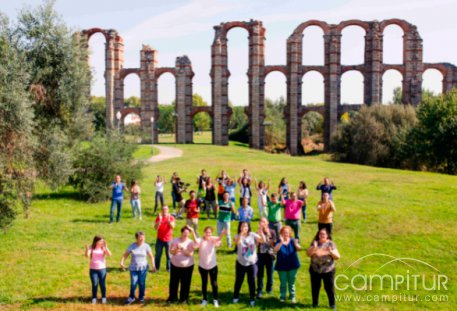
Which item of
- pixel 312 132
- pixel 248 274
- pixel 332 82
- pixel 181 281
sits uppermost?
pixel 332 82

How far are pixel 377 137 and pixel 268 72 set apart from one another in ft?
60.3

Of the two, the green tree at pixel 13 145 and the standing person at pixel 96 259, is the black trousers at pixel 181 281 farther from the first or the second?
the green tree at pixel 13 145

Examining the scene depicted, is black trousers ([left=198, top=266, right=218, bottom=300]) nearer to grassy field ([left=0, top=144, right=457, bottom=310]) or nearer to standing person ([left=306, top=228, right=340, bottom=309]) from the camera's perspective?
grassy field ([left=0, top=144, right=457, bottom=310])

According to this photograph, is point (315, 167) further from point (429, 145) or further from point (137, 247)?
point (137, 247)

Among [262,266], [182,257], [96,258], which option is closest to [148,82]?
[96,258]

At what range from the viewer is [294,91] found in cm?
5900

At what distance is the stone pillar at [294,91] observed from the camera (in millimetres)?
58938

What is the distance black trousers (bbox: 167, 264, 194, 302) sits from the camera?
11234 mm

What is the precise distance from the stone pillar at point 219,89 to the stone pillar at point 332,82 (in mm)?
11892

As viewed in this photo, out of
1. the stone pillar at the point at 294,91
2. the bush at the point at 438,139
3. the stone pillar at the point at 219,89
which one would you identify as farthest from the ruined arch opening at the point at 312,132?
the bush at the point at 438,139

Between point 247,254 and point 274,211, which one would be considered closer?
point 247,254

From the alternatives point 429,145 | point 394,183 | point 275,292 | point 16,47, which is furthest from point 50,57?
point 429,145

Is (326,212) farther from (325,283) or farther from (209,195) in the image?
(209,195)

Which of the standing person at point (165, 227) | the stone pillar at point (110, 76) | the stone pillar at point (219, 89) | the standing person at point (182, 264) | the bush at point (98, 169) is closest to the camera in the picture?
the standing person at point (182, 264)
